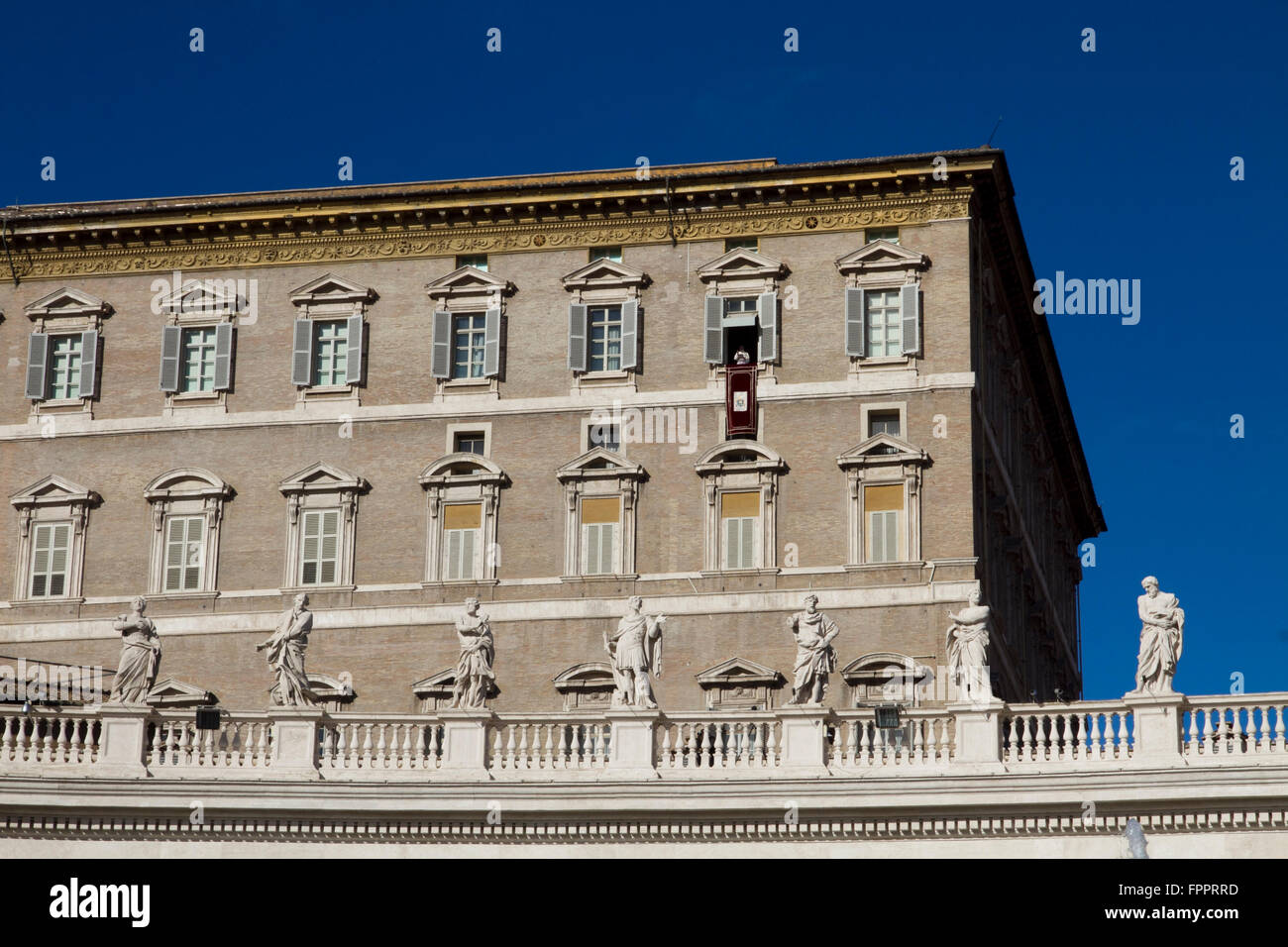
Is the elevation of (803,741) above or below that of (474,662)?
below

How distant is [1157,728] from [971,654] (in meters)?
3.02

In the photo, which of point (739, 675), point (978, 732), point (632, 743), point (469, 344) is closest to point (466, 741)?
point (632, 743)

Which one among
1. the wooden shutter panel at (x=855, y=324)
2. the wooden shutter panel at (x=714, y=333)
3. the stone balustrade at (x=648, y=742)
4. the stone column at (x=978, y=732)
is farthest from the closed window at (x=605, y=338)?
the stone column at (x=978, y=732)

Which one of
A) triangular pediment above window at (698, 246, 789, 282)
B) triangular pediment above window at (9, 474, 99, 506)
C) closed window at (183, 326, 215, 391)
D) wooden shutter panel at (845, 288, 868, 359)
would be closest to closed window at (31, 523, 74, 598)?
triangular pediment above window at (9, 474, 99, 506)

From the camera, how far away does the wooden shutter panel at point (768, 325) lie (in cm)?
5566

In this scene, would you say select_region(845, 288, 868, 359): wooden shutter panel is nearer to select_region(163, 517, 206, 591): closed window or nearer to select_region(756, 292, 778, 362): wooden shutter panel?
select_region(756, 292, 778, 362): wooden shutter panel

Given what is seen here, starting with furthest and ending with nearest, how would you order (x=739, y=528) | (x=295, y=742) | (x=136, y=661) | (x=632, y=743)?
(x=739, y=528)
(x=136, y=661)
(x=295, y=742)
(x=632, y=743)

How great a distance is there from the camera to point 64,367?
5888 centimetres

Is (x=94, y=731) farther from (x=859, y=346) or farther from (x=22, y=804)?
(x=859, y=346)

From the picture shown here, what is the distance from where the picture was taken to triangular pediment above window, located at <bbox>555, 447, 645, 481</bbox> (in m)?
55.2

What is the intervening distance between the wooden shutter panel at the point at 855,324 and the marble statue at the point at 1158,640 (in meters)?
18.6

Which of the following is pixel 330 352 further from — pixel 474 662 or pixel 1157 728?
pixel 1157 728

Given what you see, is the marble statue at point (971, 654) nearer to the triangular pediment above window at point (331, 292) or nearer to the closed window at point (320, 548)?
the closed window at point (320, 548)
